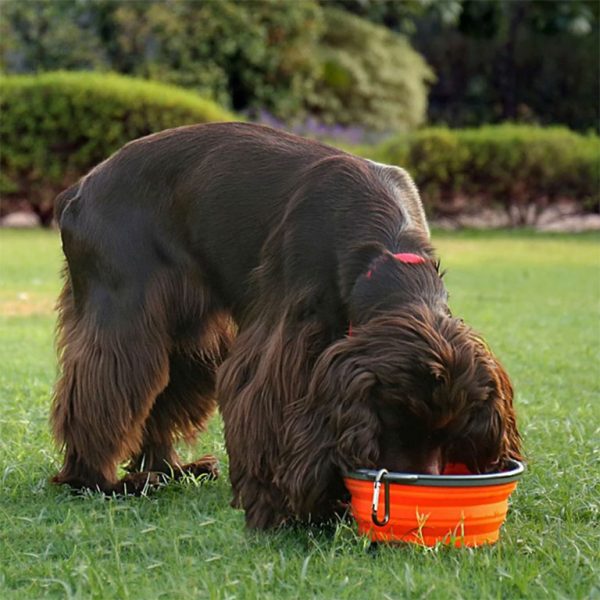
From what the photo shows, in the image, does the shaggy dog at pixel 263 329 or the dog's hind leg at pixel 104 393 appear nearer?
the shaggy dog at pixel 263 329

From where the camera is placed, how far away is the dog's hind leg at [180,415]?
4.31 m

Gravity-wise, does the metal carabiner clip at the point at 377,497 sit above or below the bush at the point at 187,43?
above

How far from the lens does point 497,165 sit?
1742cm

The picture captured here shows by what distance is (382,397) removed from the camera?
10.4 ft

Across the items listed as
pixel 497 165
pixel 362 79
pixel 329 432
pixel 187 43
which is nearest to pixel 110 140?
pixel 187 43

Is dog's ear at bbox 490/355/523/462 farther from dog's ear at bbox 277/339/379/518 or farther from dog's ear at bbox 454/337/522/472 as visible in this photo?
dog's ear at bbox 277/339/379/518

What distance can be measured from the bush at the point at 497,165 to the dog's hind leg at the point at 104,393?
13.3 m

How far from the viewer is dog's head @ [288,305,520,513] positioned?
10.3 ft

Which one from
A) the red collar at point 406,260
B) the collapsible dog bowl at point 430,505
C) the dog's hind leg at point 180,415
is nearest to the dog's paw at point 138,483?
the dog's hind leg at point 180,415

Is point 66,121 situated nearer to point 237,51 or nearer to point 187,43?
point 187,43

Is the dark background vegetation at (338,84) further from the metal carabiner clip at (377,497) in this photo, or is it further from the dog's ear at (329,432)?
the metal carabiner clip at (377,497)

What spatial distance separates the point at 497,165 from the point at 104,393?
1412 centimetres

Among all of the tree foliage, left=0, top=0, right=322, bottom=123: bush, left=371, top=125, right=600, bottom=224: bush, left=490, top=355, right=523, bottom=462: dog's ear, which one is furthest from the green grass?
the tree foliage

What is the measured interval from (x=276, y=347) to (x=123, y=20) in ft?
56.8
